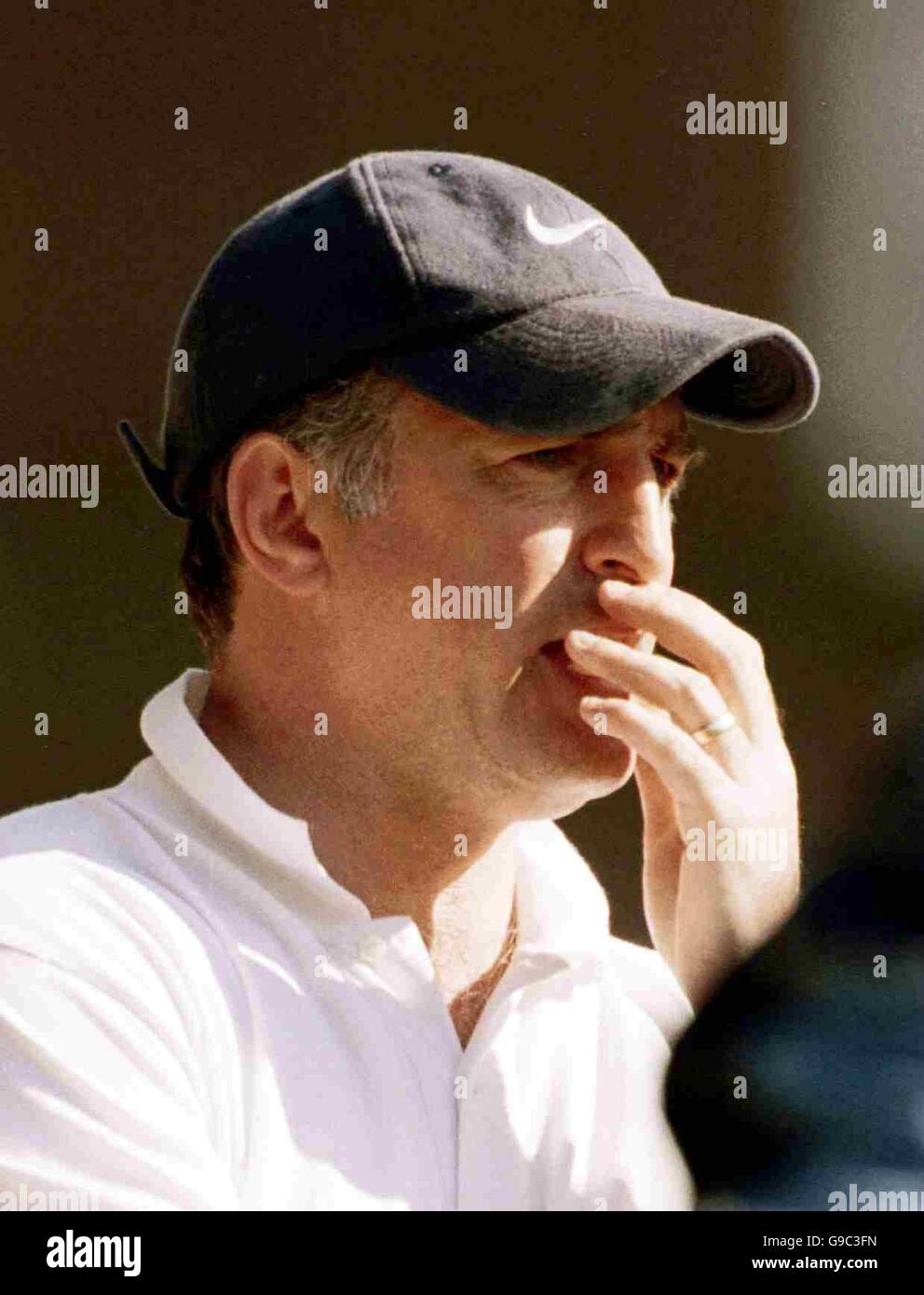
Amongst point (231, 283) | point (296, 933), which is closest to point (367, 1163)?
point (296, 933)

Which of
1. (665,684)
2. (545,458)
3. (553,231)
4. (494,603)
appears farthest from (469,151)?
(665,684)

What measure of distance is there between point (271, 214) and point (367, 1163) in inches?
41.5

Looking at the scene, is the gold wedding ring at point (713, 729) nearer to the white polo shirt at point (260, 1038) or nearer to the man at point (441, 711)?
the man at point (441, 711)

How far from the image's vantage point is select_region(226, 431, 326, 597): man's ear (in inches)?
89.0

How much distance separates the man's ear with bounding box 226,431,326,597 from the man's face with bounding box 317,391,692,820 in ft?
0.10

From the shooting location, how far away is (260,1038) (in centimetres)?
198

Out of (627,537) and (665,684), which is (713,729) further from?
(627,537)

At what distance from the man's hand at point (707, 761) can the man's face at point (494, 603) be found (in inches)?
1.8

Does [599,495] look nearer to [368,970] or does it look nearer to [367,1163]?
[368,970]

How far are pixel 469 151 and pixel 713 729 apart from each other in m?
1.04

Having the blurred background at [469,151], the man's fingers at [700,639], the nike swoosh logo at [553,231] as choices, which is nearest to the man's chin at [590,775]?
the man's fingers at [700,639]

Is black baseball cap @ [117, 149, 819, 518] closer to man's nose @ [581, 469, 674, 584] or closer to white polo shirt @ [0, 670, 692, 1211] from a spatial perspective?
man's nose @ [581, 469, 674, 584]

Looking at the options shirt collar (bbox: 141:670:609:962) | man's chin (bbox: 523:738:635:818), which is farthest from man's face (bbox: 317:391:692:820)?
shirt collar (bbox: 141:670:609:962)

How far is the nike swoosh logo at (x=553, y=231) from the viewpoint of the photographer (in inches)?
86.0
